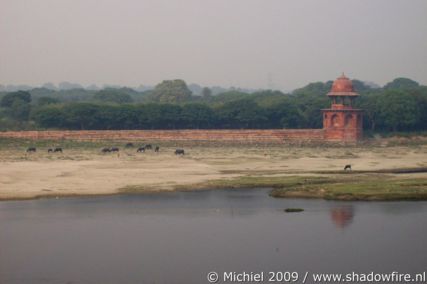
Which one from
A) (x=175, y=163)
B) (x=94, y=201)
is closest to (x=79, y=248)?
(x=94, y=201)

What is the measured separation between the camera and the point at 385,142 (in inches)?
3282

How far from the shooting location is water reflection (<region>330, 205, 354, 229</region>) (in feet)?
117

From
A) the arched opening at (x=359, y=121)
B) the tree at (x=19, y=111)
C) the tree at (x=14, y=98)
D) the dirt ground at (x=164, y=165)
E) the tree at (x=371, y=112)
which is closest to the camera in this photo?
the dirt ground at (x=164, y=165)

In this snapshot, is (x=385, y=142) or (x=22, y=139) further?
(x=385, y=142)

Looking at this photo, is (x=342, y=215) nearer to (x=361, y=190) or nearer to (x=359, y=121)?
(x=361, y=190)

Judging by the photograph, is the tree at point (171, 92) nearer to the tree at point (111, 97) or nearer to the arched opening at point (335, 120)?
the tree at point (111, 97)

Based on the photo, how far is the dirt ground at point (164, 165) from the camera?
46.7 metres

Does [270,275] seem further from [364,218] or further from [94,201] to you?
[94,201]

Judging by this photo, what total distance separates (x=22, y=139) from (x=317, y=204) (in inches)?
1655

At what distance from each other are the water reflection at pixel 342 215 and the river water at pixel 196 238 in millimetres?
44

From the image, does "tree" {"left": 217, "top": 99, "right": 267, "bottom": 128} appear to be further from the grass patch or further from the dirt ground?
the grass patch

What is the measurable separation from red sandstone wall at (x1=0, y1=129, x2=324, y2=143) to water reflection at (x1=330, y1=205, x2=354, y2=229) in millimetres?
41828

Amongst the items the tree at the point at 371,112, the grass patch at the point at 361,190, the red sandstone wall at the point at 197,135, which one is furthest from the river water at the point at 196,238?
the tree at the point at 371,112

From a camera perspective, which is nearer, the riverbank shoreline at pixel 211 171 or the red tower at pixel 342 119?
the riverbank shoreline at pixel 211 171
